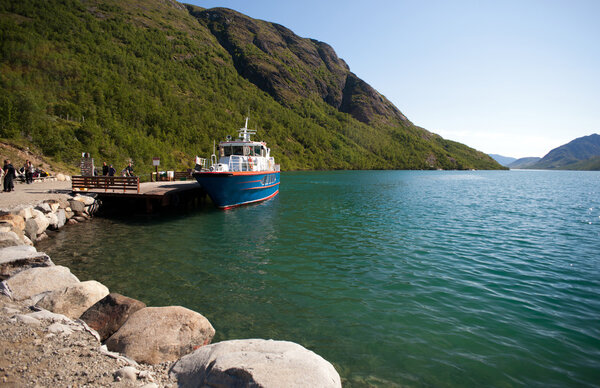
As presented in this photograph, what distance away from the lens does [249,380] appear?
158 inches

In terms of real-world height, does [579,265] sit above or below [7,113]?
below

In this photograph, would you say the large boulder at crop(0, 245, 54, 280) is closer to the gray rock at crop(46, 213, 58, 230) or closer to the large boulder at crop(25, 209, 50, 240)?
the large boulder at crop(25, 209, 50, 240)

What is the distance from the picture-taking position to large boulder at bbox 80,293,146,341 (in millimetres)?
6160

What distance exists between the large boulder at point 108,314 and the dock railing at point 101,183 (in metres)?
19.4

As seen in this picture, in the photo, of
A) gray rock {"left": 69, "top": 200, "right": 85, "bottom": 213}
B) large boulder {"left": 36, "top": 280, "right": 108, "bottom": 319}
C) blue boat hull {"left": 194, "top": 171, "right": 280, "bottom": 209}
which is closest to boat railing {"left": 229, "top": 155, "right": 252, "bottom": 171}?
blue boat hull {"left": 194, "top": 171, "right": 280, "bottom": 209}

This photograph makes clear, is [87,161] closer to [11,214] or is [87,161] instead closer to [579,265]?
[11,214]

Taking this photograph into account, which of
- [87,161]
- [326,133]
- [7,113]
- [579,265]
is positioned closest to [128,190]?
[87,161]

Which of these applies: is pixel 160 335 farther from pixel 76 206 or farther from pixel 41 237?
pixel 76 206

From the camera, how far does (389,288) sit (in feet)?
32.8

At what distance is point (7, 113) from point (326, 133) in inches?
6555

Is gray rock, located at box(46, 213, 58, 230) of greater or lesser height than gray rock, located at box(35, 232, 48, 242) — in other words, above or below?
above

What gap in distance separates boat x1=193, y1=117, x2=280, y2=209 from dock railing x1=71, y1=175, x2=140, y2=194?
17.7ft

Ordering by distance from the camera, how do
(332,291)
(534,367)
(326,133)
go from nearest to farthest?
(534,367), (332,291), (326,133)

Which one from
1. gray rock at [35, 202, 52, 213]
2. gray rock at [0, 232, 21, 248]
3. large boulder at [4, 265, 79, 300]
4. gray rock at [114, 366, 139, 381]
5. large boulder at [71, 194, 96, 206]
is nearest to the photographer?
gray rock at [114, 366, 139, 381]
